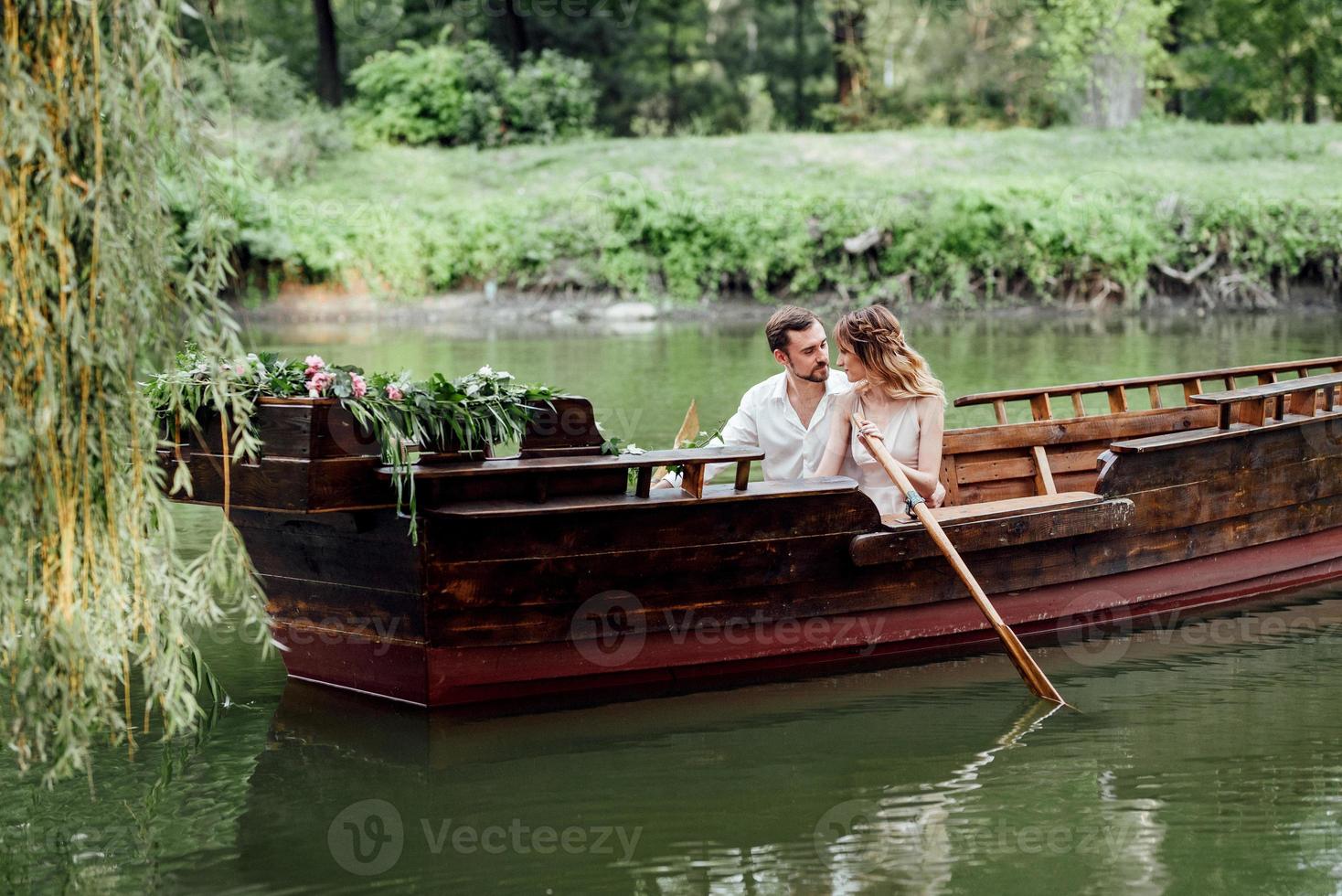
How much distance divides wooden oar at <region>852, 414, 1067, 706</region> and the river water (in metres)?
0.10

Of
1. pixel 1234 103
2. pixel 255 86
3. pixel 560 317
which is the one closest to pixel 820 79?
pixel 1234 103

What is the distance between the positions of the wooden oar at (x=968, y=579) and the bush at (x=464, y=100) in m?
23.5

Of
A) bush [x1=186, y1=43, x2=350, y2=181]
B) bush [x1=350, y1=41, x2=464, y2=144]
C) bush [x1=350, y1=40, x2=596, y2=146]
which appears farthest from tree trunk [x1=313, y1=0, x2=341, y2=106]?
bush [x1=350, y1=41, x2=464, y2=144]

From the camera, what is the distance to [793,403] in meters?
6.68

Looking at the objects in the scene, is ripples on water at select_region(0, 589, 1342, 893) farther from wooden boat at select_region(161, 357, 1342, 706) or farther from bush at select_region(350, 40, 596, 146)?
bush at select_region(350, 40, 596, 146)

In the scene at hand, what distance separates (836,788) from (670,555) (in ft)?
3.73

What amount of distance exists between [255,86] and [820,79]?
17266mm

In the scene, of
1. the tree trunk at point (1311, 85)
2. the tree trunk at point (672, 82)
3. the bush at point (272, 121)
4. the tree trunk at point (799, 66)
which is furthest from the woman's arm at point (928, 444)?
the tree trunk at point (799, 66)

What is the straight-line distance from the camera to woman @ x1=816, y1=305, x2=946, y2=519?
6.31 meters

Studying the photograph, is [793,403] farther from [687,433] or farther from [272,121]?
[272,121]

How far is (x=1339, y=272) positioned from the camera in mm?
21766

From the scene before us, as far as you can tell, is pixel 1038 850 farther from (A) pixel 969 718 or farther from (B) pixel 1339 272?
(B) pixel 1339 272

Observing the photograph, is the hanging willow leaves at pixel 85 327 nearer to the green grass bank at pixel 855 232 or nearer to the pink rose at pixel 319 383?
the pink rose at pixel 319 383

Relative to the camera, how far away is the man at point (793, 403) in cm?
645
